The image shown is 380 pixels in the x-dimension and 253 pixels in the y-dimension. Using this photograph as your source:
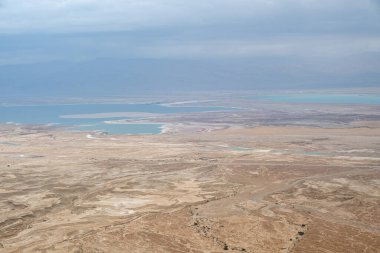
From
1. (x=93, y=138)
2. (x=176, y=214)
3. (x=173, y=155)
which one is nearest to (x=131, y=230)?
(x=176, y=214)

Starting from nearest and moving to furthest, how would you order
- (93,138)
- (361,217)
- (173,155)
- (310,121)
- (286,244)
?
(286,244) → (361,217) → (173,155) → (93,138) → (310,121)

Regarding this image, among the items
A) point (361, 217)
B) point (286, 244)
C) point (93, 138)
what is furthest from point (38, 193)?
point (93, 138)

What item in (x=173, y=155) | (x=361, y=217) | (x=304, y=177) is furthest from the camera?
(x=173, y=155)

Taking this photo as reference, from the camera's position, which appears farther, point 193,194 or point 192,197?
point 193,194

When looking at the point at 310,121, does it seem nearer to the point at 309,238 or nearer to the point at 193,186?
the point at 193,186

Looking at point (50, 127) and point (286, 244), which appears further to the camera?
point (50, 127)

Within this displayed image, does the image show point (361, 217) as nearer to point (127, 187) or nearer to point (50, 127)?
point (127, 187)
